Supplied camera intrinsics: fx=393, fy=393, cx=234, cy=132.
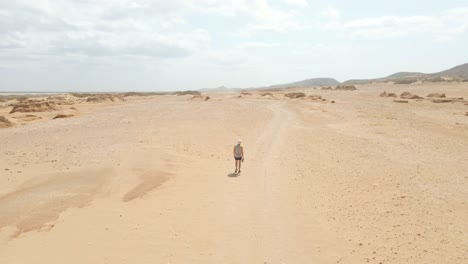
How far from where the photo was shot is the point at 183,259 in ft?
28.8

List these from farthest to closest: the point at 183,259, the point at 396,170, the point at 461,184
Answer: the point at 396,170 < the point at 461,184 < the point at 183,259

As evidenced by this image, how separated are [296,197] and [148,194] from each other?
4.91 metres

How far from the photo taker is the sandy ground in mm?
9172

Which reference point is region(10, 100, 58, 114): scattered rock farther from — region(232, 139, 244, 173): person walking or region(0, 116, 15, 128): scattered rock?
region(232, 139, 244, 173): person walking

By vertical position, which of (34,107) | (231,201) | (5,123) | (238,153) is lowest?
(231,201)

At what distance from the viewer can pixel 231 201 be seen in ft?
41.1

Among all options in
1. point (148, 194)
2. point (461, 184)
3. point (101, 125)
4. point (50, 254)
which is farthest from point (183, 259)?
point (101, 125)

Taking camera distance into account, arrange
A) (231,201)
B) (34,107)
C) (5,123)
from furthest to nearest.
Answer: (34,107), (5,123), (231,201)

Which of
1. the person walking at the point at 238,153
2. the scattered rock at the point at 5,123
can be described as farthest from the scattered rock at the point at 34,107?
the person walking at the point at 238,153

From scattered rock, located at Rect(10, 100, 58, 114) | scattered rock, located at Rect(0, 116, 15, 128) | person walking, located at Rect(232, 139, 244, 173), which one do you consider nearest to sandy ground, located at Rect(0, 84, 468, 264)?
person walking, located at Rect(232, 139, 244, 173)

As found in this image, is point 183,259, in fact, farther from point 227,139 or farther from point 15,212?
point 227,139

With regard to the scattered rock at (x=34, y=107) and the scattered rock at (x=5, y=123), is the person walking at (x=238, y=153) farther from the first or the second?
the scattered rock at (x=34, y=107)

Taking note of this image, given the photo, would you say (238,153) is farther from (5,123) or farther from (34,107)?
(34,107)

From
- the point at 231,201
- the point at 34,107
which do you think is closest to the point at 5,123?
the point at 34,107
